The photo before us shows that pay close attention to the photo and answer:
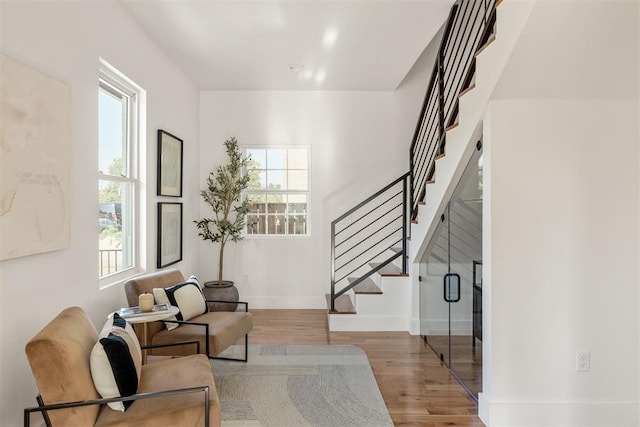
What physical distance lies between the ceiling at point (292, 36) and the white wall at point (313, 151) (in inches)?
17.2

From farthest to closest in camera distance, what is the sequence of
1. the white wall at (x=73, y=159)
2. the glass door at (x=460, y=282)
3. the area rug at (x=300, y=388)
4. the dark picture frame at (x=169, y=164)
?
the dark picture frame at (x=169, y=164), the glass door at (x=460, y=282), the area rug at (x=300, y=388), the white wall at (x=73, y=159)

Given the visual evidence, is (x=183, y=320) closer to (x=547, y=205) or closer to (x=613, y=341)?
(x=547, y=205)

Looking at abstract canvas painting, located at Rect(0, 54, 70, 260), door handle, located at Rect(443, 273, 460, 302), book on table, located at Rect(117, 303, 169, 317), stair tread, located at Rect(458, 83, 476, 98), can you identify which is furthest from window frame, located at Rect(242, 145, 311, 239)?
abstract canvas painting, located at Rect(0, 54, 70, 260)

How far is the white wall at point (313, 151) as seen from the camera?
209 inches

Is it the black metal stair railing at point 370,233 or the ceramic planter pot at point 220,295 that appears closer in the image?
the ceramic planter pot at point 220,295

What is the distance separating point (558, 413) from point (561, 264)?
2.97 feet

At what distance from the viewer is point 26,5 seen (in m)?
2.11

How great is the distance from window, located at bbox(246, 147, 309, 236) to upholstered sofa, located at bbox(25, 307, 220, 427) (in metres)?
3.39

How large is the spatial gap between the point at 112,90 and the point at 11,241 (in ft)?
5.57

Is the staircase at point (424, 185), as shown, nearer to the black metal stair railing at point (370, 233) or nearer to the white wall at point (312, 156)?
the black metal stair railing at point (370, 233)

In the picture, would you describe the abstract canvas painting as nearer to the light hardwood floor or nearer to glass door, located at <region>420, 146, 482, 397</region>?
the light hardwood floor

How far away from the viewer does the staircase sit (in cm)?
240

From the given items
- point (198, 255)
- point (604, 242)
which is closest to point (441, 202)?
point (604, 242)

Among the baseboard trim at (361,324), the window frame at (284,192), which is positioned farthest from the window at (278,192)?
the baseboard trim at (361,324)
